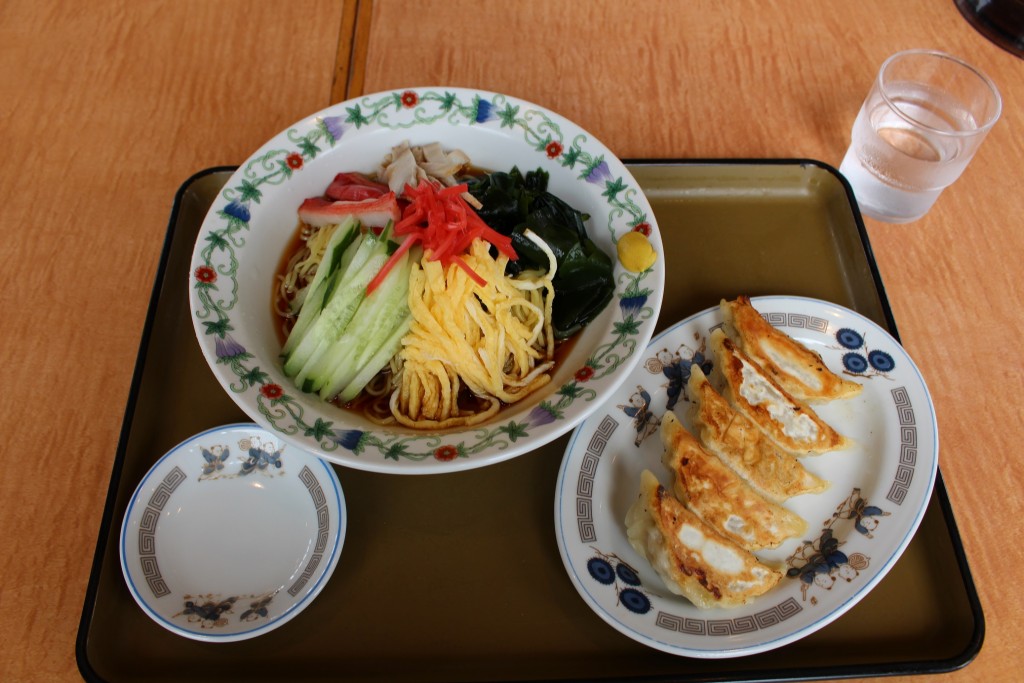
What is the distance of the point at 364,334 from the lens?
162 centimetres

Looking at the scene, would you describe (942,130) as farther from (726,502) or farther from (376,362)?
(376,362)

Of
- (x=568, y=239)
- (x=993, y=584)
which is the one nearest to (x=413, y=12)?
(x=568, y=239)

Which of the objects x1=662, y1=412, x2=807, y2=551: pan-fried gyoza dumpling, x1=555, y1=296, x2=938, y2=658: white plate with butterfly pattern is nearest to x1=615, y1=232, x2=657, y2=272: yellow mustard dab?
x1=555, y1=296, x2=938, y2=658: white plate with butterfly pattern

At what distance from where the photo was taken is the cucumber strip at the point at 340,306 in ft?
5.22

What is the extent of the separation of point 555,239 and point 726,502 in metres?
0.73

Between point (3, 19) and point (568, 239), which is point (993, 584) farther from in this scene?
point (3, 19)

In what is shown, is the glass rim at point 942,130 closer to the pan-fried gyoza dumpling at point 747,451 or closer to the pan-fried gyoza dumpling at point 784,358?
the pan-fried gyoza dumpling at point 784,358

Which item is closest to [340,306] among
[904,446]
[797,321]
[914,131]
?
[797,321]

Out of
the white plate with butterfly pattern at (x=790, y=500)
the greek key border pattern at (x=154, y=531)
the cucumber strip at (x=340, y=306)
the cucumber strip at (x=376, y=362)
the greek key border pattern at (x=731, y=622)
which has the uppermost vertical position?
the cucumber strip at (x=340, y=306)

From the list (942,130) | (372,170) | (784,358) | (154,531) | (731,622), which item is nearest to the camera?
(731,622)

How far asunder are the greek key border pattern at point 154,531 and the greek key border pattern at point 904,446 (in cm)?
162

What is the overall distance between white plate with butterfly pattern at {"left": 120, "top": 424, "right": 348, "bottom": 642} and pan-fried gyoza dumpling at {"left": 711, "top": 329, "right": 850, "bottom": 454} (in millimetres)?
983

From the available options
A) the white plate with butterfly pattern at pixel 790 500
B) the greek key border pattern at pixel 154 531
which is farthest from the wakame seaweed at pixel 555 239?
the greek key border pattern at pixel 154 531

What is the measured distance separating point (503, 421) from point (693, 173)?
113 cm
